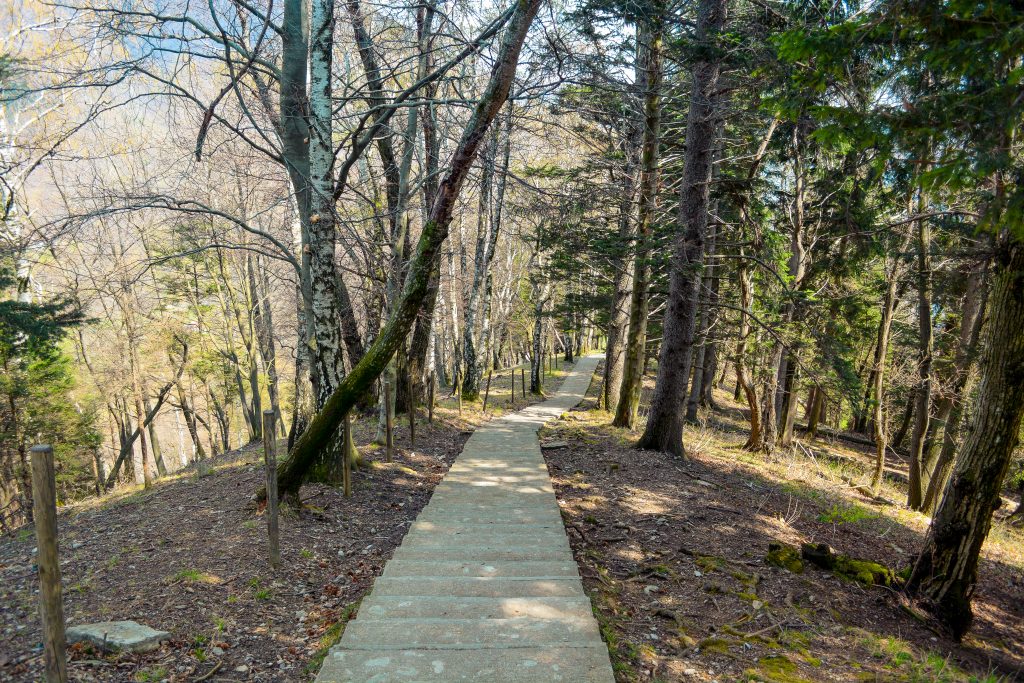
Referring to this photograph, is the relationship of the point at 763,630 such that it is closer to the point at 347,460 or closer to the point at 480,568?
the point at 480,568

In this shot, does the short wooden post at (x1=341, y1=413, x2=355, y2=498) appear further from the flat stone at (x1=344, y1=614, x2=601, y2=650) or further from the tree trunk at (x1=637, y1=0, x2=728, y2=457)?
the tree trunk at (x1=637, y1=0, x2=728, y2=457)

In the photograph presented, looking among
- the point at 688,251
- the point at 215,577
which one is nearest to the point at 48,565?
the point at 215,577

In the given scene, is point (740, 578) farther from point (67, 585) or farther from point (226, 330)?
point (226, 330)

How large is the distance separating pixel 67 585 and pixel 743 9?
12430mm

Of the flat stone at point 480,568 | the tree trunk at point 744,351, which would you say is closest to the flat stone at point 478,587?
the flat stone at point 480,568

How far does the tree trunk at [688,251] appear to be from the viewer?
344 inches

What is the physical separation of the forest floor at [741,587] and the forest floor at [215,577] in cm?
230

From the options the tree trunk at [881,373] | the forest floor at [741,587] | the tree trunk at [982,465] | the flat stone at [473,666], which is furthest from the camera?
the tree trunk at [881,373]

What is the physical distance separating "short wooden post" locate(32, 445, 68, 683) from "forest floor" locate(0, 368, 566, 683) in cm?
92

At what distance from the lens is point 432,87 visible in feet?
33.9

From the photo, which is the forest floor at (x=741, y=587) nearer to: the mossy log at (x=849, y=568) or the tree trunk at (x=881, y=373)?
the mossy log at (x=849, y=568)

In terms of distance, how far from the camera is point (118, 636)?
3.84 m

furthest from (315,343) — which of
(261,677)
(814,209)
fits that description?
(814,209)

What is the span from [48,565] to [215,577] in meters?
2.44
